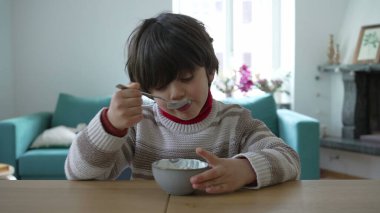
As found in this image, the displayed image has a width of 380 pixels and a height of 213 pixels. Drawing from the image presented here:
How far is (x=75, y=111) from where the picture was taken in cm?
318

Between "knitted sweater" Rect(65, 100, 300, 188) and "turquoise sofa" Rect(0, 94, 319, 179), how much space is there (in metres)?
1.37

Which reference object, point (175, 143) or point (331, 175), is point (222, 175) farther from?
point (331, 175)

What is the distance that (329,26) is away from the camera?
373 centimetres

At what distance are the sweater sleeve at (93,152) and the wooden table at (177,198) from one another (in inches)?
1.7

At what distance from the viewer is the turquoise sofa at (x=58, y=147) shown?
2.25 m

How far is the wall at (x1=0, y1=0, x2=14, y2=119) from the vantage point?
3.39 metres

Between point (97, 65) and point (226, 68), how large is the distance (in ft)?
3.91

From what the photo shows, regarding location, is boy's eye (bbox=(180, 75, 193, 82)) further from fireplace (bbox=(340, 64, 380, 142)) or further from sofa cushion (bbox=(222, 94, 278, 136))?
fireplace (bbox=(340, 64, 380, 142))

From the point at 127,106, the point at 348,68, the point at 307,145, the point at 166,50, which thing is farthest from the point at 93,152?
the point at 348,68

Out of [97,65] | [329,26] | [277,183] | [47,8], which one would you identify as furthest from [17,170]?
[329,26]

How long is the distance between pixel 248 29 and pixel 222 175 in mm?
3421

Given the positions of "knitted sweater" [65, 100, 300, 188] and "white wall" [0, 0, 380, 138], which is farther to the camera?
"white wall" [0, 0, 380, 138]

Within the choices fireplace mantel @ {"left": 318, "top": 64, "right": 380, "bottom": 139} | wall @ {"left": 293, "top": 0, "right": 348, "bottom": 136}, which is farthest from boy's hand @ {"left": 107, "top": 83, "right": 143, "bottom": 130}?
wall @ {"left": 293, "top": 0, "right": 348, "bottom": 136}

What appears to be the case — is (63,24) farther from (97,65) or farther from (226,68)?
(226,68)
